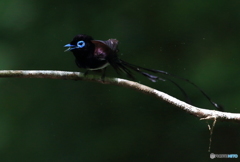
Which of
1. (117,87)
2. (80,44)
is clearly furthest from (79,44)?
(117,87)

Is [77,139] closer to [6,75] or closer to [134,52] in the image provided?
[134,52]

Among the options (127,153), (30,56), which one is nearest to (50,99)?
(30,56)

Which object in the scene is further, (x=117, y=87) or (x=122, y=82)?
(x=117, y=87)

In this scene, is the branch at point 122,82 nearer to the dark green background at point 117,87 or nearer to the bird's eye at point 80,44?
the bird's eye at point 80,44

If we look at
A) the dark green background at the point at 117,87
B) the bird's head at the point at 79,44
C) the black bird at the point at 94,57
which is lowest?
the dark green background at the point at 117,87

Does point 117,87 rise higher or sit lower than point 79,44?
lower

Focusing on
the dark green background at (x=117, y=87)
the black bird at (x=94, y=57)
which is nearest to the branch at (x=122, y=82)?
the black bird at (x=94, y=57)

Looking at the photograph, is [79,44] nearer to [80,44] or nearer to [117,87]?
[80,44]

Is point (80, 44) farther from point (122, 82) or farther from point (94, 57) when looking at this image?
point (122, 82)

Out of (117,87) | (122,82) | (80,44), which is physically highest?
(80,44)
